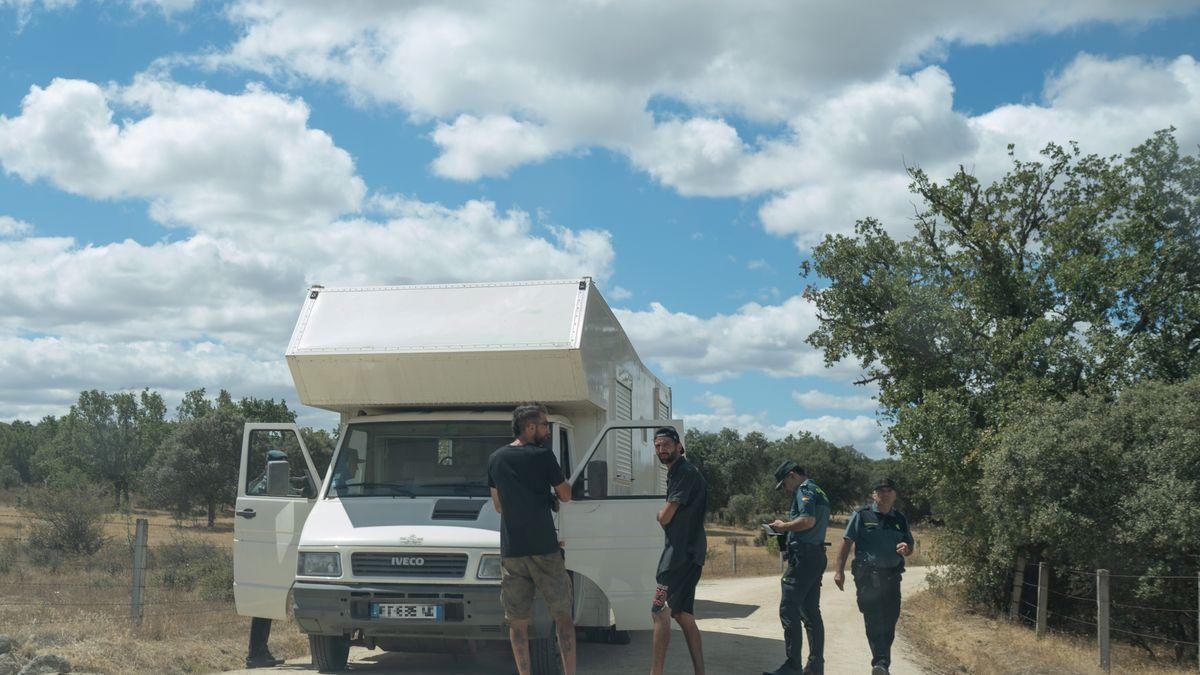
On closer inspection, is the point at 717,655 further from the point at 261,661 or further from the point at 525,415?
the point at 525,415

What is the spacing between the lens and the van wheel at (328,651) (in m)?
9.80

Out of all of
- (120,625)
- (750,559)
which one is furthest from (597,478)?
(750,559)

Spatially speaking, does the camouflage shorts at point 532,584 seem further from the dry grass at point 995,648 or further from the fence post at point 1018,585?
the fence post at point 1018,585

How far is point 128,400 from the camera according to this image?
7700 centimetres

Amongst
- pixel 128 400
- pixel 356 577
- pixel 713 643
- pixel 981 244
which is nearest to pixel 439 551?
pixel 356 577

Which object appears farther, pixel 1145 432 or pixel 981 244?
pixel 981 244

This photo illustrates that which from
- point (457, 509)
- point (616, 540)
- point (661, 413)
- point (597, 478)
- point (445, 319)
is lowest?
point (616, 540)

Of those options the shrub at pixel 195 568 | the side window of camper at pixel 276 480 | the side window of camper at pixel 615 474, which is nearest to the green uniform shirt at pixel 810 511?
the side window of camper at pixel 615 474

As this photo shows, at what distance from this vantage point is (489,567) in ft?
29.5

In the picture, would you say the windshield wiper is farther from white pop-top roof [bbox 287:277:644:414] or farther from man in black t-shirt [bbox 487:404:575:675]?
man in black t-shirt [bbox 487:404:575:675]

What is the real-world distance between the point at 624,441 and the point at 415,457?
288 cm

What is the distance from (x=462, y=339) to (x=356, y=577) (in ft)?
7.47

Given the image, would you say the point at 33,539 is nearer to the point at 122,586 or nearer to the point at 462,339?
the point at 122,586

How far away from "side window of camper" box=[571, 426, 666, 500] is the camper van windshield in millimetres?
897
